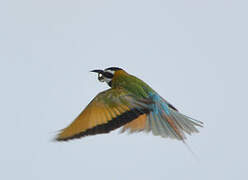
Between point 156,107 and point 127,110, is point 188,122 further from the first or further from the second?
point 127,110

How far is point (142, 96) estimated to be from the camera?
117 inches

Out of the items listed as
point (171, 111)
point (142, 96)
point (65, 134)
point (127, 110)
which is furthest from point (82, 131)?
point (171, 111)

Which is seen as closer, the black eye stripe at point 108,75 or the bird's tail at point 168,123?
the bird's tail at point 168,123

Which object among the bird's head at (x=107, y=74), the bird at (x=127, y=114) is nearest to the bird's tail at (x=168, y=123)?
the bird at (x=127, y=114)

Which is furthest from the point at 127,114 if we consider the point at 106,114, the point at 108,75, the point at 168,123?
the point at 108,75

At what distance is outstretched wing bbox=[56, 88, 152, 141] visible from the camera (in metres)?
2.55

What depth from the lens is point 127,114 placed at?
2.66 meters

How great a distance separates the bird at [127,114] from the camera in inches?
102

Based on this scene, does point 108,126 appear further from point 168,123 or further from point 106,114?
point 168,123

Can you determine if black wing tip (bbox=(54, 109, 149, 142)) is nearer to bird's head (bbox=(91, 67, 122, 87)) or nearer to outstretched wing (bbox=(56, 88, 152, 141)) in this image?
outstretched wing (bbox=(56, 88, 152, 141))

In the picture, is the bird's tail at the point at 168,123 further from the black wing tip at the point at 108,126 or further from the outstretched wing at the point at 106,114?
the black wing tip at the point at 108,126

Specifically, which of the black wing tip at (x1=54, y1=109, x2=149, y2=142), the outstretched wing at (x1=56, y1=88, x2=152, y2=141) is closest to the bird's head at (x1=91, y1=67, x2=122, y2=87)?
the outstretched wing at (x1=56, y1=88, x2=152, y2=141)

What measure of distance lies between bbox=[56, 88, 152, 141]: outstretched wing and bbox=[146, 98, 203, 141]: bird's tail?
0.14 meters

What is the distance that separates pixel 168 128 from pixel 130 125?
0.24 m
